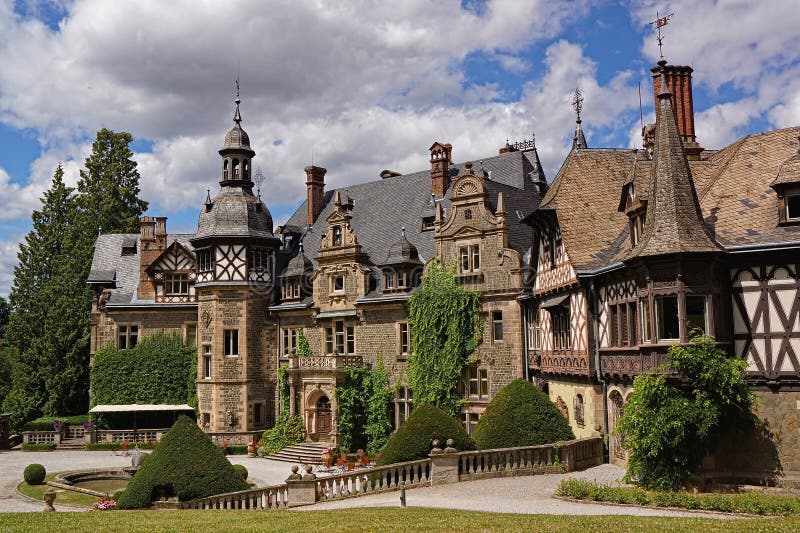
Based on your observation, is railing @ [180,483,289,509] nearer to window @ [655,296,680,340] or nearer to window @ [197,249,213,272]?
window @ [655,296,680,340]

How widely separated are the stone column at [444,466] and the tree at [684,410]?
5.24m

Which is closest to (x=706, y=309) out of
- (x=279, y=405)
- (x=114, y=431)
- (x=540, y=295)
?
(x=540, y=295)

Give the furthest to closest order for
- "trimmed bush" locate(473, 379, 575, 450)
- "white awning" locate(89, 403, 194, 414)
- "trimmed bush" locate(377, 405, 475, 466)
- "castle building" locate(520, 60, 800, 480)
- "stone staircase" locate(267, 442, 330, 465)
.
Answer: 1. "white awning" locate(89, 403, 194, 414)
2. "stone staircase" locate(267, 442, 330, 465)
3. "trimmed bush" locate(473, 379, 575, 450)
4. "trimmed bush" locate(377, 405, 475, 466)
5. "castle building" locate(520, 60, 800, 480)

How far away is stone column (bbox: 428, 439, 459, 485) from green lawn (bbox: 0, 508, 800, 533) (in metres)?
4.66

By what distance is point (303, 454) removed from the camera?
3625 centimetres

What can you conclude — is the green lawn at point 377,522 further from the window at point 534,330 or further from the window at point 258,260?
the window at point 258,260

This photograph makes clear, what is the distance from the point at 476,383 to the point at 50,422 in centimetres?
2607

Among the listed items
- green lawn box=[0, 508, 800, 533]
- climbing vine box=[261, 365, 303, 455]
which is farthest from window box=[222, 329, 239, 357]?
green lawn box=[0, 508, 800, 533]

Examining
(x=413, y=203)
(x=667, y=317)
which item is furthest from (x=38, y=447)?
(x=667, y=317)

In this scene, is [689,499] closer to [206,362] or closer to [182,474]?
[182,474]

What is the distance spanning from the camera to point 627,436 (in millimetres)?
20359

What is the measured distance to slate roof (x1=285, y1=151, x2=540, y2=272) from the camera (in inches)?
1438

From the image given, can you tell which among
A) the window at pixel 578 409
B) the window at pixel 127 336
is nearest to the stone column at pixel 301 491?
the window at pixel 578 409

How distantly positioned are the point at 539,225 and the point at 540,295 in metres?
2.84
